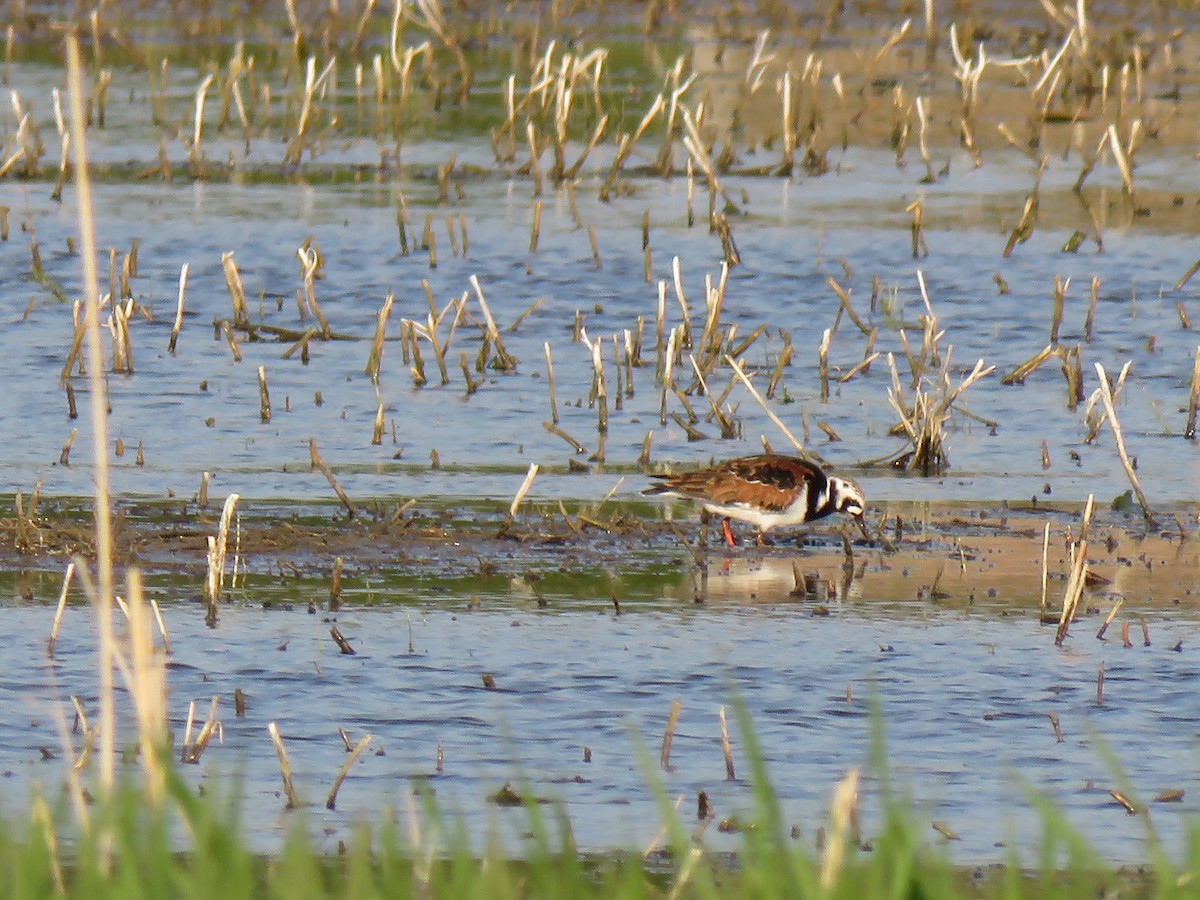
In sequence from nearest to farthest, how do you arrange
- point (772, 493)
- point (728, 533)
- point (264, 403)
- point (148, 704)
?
point (148, 704)
point (772, 493)
point (728, 533)
point (264, 403)

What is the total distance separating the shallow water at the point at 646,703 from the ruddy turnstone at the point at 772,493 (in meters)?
0.72

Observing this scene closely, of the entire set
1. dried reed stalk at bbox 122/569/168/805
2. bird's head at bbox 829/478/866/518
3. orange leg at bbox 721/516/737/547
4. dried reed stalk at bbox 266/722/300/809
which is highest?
dried reed stalk at bbox 122/569/168/805

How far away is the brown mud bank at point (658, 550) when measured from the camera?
355 inches

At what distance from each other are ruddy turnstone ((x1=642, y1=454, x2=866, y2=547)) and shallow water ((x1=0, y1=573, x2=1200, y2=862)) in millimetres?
718

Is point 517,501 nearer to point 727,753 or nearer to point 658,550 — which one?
point 658,550

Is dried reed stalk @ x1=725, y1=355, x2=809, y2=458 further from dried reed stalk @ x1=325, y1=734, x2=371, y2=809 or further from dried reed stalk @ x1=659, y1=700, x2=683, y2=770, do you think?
dried reed stalk @ x1=325, y1=734, x2=371, y2=809

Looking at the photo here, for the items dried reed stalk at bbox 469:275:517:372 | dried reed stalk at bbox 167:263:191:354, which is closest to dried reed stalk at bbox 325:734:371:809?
dried reed stalk at bbox 469:275:517:372

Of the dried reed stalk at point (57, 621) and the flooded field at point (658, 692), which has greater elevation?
the dried reed stalk at point (57, 621)

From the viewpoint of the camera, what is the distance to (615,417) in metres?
12.1

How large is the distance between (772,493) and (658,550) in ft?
1.73

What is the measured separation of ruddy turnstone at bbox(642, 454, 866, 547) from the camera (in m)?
9.59

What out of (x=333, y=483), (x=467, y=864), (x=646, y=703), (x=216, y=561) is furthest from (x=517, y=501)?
(x=467, y=864)

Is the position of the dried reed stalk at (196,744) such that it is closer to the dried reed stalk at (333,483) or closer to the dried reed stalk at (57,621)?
the dried reed stalk at (57,621)

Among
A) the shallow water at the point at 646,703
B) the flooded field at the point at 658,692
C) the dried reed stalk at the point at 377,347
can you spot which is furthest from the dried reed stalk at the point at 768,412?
the dried reed stalk at the point at 377,347
